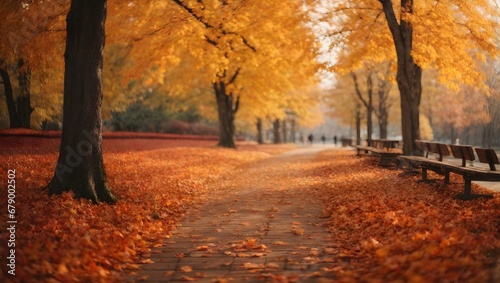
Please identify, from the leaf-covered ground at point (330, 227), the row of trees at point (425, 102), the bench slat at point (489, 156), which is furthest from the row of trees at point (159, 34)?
the row of trees at point (425, 102)

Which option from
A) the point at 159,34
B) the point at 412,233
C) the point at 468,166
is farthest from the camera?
the point at 159,34

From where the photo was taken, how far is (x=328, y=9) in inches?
592

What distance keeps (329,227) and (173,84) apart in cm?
2148

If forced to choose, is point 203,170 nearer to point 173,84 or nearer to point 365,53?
point 365,53

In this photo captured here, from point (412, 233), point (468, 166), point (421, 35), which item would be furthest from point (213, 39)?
point (412, 233)

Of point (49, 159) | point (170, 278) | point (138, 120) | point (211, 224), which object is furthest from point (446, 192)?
point (138, 120)

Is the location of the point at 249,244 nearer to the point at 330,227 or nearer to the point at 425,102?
the point at 330,227

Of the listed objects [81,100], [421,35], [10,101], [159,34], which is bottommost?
[81,100]

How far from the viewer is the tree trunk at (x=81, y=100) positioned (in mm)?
7746

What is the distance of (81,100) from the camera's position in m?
7.87

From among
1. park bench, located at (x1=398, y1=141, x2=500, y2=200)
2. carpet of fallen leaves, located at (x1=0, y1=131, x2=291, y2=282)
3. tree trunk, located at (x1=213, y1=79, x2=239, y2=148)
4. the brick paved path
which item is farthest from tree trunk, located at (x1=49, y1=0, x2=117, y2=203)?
tree trunk, located at (x1=213, y1=79, x2=239, y2=148)

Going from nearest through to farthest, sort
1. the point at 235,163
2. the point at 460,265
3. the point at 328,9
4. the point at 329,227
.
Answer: the point at 460,265, the point at 329,227, the point at 328,9, the point at 235,163

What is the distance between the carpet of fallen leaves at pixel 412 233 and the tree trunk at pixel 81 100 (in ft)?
16.0

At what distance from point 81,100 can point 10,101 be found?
6.38 meters
